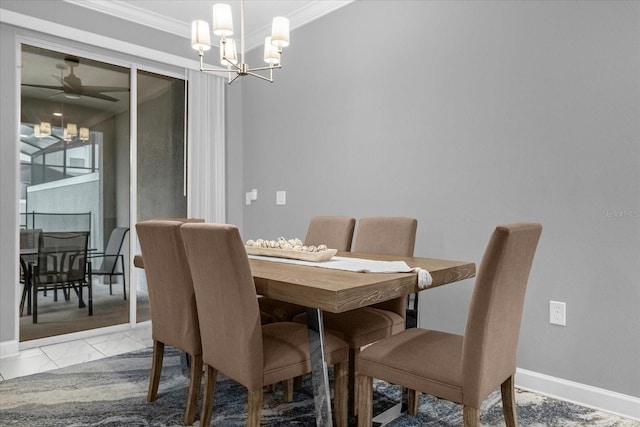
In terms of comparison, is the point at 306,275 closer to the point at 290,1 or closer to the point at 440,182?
the point at 440,182

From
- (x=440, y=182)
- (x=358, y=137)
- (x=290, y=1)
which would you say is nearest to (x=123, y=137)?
(x=290, y=1)

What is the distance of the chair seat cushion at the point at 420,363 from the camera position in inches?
55.4

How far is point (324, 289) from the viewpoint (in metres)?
1.32

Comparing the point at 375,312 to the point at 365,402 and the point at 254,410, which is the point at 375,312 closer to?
the point at 365,402

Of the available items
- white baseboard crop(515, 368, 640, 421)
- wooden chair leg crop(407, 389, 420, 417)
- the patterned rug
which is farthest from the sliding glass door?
white baseboard crop(515, 368, 640, 421)

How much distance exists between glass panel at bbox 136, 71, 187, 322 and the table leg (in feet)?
9.07

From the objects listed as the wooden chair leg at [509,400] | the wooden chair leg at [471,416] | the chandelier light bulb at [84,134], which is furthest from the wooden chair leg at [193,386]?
the chandelier light bulb at [84,134]

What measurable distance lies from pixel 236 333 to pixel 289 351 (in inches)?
9.1

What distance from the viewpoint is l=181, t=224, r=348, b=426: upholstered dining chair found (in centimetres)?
146

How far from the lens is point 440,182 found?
278 centimetres

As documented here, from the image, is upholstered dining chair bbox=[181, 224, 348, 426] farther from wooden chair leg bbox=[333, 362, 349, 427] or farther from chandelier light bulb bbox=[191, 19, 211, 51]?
chandelier light bulb bbox=[191, 19, 211, 51]

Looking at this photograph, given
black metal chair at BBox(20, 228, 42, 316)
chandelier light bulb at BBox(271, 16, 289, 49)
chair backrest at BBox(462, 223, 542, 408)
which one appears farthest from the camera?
black metal chair at BBox(20, 228, 42, 316)

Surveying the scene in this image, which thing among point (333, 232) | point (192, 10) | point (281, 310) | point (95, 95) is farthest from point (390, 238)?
point (95, 95)

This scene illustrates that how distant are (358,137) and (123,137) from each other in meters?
2.10
